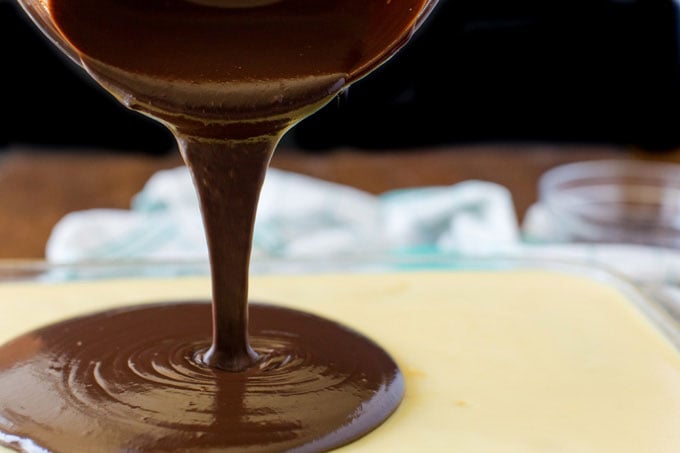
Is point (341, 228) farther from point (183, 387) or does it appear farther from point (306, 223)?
point (183, 387)

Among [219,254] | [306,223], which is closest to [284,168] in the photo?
[306,223]

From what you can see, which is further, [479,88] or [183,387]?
[479,88]

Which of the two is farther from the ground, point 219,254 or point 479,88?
point 479,88

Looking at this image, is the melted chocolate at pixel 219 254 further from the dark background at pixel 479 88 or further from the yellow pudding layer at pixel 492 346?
the dark background at pixel 479 88

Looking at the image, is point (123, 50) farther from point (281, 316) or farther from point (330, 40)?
point (281, 316)

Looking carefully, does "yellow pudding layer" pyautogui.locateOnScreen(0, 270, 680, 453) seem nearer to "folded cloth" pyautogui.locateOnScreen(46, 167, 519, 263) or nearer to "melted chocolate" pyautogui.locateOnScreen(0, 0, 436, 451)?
"melted chocolate" pyautogui.locateOnScreen(0, 0, 436, 451)

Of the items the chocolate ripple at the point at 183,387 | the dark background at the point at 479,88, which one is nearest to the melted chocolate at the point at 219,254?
the chocolate ripple at the point at 183,387
